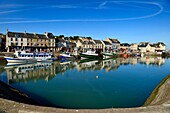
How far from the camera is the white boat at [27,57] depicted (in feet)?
134

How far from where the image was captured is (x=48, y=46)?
67500 mm

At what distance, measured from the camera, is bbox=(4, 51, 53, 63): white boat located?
134ft

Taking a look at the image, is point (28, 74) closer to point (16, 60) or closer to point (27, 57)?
point (16, 60)

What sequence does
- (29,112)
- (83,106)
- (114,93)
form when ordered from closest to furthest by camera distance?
(29,112) → (83,106) → (114,93)

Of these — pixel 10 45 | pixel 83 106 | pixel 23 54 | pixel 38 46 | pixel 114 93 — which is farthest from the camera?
pixel 38 46

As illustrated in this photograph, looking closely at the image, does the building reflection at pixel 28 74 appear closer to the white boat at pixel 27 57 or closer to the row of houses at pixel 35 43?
the white boat at pixel 27 57

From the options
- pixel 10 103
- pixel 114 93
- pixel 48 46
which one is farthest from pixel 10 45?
pixel 10 103

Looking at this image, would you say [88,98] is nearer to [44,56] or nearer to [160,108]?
[160,108]

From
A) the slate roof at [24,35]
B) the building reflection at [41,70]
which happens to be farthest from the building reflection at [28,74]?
the slate roof at [24,35]

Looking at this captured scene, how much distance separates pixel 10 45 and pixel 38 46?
32.9 feet

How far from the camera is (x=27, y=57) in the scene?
43.7 m

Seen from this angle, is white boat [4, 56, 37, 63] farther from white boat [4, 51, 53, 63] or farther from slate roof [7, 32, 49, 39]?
slate roof [7, 32, 49, 39]

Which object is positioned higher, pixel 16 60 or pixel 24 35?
pixel 24 35

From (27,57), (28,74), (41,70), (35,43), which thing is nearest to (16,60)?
(27,57)
